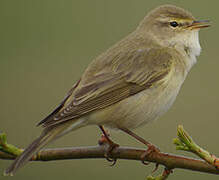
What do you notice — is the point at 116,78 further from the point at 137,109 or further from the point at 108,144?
the point at 108,144

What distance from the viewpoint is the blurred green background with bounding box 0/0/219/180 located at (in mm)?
6957

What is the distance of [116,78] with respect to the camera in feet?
15.1

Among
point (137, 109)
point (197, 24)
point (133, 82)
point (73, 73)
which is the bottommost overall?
point (73, 73)

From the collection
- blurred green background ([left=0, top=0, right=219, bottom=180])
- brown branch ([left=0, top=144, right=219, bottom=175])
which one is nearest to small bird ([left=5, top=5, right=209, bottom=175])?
brown branch ([left=0, top=144, right=219, bottom=175])

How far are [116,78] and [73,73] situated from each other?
4.14 m

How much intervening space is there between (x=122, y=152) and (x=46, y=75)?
542cm

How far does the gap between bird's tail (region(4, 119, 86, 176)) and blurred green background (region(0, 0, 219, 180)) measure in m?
2.27

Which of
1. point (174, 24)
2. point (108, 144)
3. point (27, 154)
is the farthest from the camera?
point (174, 24)

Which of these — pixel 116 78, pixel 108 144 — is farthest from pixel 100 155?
pixel 116 78

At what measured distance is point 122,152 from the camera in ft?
12.4

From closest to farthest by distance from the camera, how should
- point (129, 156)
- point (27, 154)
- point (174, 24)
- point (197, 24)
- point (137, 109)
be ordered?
1. point (27, 154)
2. point (129, 156)
3. point (137, 109)
4. point (197, 24)
5. point (174, 24)

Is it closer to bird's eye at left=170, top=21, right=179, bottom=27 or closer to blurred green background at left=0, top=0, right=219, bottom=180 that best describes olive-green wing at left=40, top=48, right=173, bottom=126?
bird's eye at left=170, top=21, right=179, bottom=27

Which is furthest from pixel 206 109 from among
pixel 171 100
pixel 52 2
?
pixel 52 2

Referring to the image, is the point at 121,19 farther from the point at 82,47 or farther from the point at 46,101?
the point at 46,101
